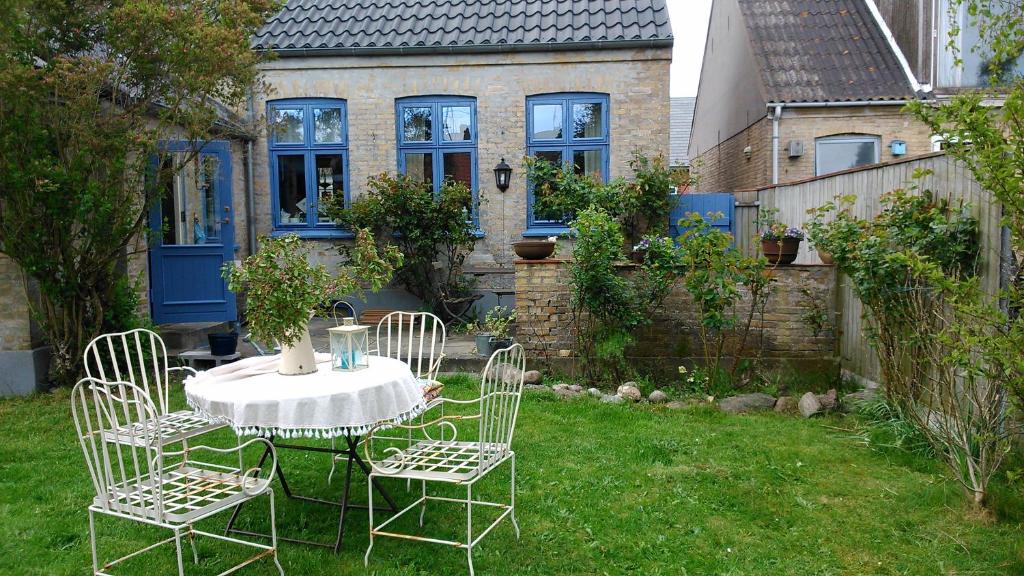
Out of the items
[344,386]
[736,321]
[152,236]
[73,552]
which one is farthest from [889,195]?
[152,236]

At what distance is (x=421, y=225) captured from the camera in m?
10.4

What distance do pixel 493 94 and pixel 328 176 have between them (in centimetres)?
269

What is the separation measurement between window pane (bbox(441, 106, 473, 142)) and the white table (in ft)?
24.1

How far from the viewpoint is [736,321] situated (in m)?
7.17

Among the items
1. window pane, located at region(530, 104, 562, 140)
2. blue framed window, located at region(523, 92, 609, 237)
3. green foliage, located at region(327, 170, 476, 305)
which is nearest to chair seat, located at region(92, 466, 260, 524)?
green foliage, located at region(327, 170, 476, 305)

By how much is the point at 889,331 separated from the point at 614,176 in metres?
5.50

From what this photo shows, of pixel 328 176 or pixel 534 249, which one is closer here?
pixel 534 249

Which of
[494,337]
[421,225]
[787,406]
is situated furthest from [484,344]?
[787,406]

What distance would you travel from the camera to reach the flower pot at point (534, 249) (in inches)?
312

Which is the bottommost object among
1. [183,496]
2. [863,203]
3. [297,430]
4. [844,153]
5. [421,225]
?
[183,496]

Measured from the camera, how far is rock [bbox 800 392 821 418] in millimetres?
6467

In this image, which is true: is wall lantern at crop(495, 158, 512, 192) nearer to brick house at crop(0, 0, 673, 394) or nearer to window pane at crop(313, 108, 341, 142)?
brick house at crop(0, 0, 673, 394)

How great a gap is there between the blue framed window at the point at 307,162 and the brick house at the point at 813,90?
16.7 feet

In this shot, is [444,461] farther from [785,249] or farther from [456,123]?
[456,123]
